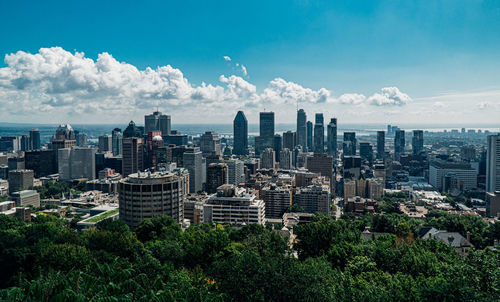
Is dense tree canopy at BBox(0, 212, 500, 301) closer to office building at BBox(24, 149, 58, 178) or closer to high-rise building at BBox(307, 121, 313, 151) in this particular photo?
office building at BBox(24, 149, 58, 178)

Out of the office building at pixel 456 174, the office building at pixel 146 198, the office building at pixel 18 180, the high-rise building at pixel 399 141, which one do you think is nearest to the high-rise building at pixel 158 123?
the office building at pixel 18 180

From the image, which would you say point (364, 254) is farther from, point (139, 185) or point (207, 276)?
point (139, 185)

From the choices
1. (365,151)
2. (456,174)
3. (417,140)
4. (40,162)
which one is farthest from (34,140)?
(417,140)

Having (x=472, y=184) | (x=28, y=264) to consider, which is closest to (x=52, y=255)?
(x=28, y=264)

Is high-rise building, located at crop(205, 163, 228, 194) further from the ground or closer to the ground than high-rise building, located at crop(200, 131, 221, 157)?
closer to the ground

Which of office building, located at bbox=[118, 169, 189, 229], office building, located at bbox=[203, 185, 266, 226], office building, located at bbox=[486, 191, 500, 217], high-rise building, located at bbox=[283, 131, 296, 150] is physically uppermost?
high-rise building, located at bbox=[283, 131, 296, 150]

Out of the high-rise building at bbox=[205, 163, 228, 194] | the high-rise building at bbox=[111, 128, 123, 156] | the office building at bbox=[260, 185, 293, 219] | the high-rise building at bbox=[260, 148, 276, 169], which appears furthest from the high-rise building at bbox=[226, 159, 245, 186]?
the high-rise building at bbox=[111, 128, 123, 156]

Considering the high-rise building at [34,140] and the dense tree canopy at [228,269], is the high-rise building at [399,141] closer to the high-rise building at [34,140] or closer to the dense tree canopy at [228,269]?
the dense tree canopy at [228,269]
